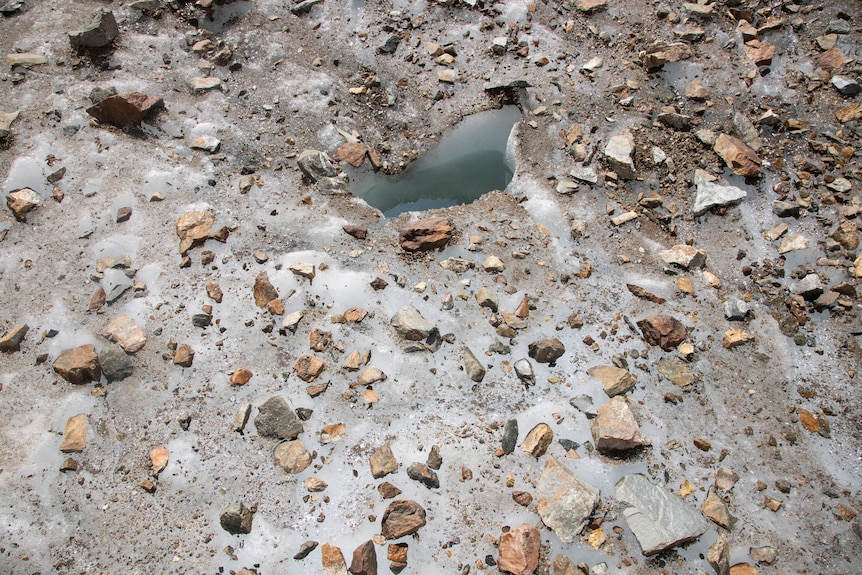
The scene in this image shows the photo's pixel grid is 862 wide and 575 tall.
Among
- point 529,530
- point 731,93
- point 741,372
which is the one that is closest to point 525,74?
point 731,93

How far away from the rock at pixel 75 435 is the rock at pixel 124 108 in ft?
6.94

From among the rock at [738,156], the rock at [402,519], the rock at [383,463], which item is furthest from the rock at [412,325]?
the rock at [738,156]

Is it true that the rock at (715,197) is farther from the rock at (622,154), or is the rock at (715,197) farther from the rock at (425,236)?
the rock at (425,236)

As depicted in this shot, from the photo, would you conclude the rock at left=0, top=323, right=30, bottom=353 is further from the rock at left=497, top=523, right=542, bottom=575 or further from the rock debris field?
the rock at left=497, top=523, right=542, bottom=575

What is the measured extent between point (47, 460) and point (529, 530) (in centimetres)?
234

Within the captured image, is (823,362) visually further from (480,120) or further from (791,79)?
(480,120)

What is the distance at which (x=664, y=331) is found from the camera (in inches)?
121

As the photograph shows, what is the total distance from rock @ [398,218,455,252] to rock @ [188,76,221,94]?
6.50ft

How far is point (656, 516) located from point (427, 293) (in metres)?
1.63

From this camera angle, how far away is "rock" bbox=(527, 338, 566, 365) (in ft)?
9.88

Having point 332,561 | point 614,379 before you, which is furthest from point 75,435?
point 614,379

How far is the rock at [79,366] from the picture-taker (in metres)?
2.88

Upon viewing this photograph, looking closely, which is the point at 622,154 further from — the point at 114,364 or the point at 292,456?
the point at 114,364

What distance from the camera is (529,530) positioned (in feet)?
8.18
